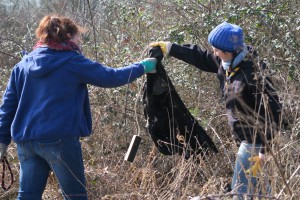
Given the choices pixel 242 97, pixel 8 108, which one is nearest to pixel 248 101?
pixel 242 97

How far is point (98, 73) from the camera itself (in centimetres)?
364

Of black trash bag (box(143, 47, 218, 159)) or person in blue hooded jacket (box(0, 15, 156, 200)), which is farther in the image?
black trash bag (box(143, 47, 218, 159))

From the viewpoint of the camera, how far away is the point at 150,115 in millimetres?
4395

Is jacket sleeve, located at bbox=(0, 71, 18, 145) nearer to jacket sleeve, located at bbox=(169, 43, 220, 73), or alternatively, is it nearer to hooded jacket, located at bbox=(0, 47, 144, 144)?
hooded jacket, located at bbox=(0, 47, 144, 144)

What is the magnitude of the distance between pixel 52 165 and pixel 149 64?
3.39ft

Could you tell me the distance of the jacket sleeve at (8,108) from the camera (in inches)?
148

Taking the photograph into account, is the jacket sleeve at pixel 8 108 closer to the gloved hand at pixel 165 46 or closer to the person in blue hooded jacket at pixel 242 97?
the gloved hand at pixel 165 46

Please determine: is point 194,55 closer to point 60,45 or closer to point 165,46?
point 165,46

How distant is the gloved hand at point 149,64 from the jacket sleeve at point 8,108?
0.92 m

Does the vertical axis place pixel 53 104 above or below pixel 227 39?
below

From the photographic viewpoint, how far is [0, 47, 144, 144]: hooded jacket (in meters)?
3.56

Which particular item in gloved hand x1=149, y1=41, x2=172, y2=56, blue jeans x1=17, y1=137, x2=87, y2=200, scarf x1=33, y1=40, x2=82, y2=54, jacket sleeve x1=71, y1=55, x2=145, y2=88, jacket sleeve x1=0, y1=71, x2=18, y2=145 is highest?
scarf x1=33, y1=40, x2=82, y2=54

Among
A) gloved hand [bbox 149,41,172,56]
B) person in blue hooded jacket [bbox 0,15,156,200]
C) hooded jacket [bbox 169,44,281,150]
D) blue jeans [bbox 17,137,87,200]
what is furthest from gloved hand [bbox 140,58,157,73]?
blue jeans [bbox 17,137,87,200]

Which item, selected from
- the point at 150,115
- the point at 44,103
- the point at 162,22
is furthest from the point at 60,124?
the point at 162,22
